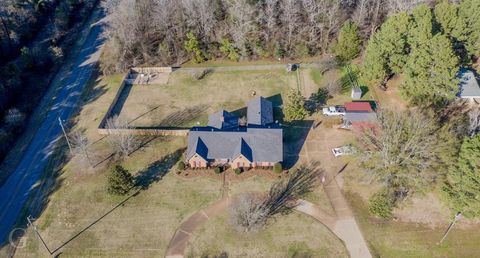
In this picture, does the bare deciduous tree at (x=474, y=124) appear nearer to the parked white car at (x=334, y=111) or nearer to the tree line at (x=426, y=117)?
the tree line at (x=426, y=117)

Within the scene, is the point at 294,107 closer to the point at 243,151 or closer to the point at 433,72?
the point at 243,151

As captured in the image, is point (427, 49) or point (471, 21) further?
point (471, 21)

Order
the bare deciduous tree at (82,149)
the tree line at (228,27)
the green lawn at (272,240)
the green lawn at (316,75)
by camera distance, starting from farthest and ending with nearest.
Answer: 1. the tree line at (228,27)
2. the green lawn at (316,75)
3. the bare deciduous tree at (82,149)
4. the green lawn at (272,240)

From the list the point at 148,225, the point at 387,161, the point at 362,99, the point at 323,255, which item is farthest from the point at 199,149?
the point at 362,99

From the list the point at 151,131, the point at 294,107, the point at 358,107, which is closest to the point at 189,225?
the point at 151,131

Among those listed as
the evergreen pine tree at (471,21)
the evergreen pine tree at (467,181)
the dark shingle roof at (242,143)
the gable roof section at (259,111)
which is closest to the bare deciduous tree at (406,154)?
the evergreen pine tree at (467,181)

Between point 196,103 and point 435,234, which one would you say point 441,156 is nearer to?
point 435,234

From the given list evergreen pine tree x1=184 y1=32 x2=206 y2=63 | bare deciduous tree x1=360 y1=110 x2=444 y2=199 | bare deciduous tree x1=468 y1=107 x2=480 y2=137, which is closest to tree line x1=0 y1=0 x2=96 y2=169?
evergreen pine tree x1=184 y1=32 x2=206 y2=63
